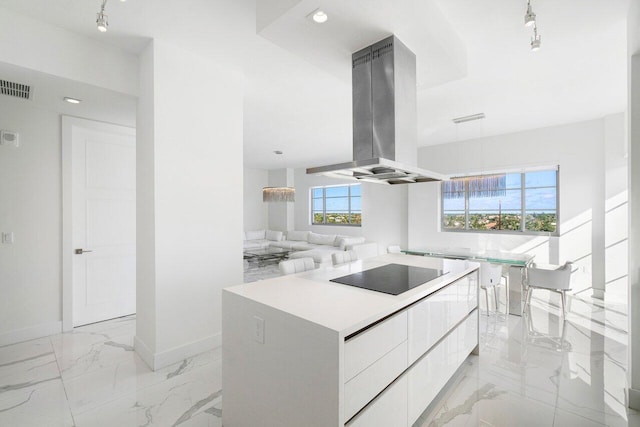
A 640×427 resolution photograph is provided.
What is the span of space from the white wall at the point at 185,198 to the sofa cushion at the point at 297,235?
5.57 metres

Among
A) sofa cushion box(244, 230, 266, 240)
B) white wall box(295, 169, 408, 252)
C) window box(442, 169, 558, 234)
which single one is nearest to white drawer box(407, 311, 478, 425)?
window box(442, 169, 558, 234)

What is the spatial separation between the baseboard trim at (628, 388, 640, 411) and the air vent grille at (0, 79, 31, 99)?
17.1ft

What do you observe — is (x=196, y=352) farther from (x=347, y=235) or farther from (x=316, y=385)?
(x=347, y=235)

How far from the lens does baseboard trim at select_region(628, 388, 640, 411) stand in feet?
6.41

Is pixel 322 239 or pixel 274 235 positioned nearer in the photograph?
pixel 322 239

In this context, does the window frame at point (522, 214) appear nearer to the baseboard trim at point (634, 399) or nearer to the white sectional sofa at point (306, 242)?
the white sectional sofa at point (306, 242)

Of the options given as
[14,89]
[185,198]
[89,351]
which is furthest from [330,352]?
[14,89]

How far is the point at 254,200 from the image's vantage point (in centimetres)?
942

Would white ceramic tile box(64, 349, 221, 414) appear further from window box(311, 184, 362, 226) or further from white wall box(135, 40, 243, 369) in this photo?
window box(311, 184, 362, 226)

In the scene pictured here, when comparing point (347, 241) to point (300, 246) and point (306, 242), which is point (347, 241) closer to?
point (300, 246)

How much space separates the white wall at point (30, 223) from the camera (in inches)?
114

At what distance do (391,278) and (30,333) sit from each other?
145 inches

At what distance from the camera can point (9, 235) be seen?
290 centimetres

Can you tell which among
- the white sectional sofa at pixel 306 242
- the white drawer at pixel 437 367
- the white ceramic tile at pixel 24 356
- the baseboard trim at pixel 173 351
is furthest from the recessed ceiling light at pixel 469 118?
the white ceramic tile at pixel 24 356
